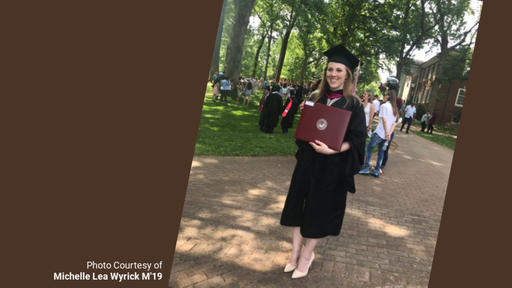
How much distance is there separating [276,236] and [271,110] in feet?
26.2

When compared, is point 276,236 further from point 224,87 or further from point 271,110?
point 224,87

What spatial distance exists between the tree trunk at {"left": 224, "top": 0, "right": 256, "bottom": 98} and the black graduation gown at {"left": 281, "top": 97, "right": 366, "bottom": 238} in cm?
1753

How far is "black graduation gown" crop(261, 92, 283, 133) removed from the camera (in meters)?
11.5

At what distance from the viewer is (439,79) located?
27.1 metres

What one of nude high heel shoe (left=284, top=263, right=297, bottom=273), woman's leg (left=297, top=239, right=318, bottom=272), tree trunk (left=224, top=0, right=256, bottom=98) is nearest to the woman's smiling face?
woman's leg (left=297, top=239, right=318, bottom=272)

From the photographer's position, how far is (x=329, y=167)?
9.35 feet

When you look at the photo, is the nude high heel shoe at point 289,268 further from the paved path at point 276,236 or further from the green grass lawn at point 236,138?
the green grass lawn at point 236,138

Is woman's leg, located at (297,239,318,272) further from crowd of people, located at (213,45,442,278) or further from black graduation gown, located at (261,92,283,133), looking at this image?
black graduation gown, located at (261,92,283,133)

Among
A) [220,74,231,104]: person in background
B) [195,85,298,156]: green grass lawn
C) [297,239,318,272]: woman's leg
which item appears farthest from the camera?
[220,74,231,104]: person in background

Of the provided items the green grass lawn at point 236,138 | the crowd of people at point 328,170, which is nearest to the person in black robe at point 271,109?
the green grass lawn at point 236,138

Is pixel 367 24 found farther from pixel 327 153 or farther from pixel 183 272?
pixel 183 272

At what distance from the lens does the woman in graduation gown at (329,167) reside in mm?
2775

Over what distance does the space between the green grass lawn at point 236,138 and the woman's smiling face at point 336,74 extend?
5.31 m

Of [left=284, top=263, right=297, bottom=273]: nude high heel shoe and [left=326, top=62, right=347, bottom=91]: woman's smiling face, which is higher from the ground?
[left=326, top=62, right=347, bottom=91]: woman's smiling face
